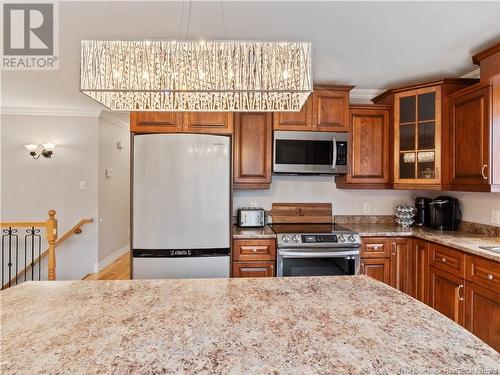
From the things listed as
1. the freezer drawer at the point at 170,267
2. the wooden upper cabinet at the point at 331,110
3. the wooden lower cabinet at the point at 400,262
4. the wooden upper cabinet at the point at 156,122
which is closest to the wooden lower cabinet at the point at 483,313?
the wooden lower cabinet at the point at 400,262

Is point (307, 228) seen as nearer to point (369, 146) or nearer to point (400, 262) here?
point (400, 262)

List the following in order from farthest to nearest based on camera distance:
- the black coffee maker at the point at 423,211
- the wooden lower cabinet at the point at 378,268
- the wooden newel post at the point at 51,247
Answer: the black coffee maker at the point at 423,211
the wooden newel post at the point at 51,247
the wooden lower cabinet at the point at 378,268

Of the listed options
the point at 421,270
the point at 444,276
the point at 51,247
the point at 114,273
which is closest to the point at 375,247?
the point at 421,270

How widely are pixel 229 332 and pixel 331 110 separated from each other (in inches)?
101

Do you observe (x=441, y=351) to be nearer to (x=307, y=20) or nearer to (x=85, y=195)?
(x=307, y=20)

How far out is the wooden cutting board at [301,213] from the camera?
3324mm

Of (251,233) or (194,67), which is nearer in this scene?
(194,67)

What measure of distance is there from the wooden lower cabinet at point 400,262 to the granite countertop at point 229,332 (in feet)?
5.64

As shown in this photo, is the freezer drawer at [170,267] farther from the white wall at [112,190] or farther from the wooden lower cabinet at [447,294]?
the white wall at [112,190]

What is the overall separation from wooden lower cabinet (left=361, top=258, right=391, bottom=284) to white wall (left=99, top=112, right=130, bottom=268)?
3.59m

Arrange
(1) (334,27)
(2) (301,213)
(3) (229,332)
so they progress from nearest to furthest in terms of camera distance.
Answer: (3) (229,332), (1) (334,27), (2) (301,213)

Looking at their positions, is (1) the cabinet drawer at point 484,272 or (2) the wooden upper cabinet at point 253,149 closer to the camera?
(1) the cabinet drawer at point 484,272

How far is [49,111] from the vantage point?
4.08 metres

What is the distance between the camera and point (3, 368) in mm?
735
